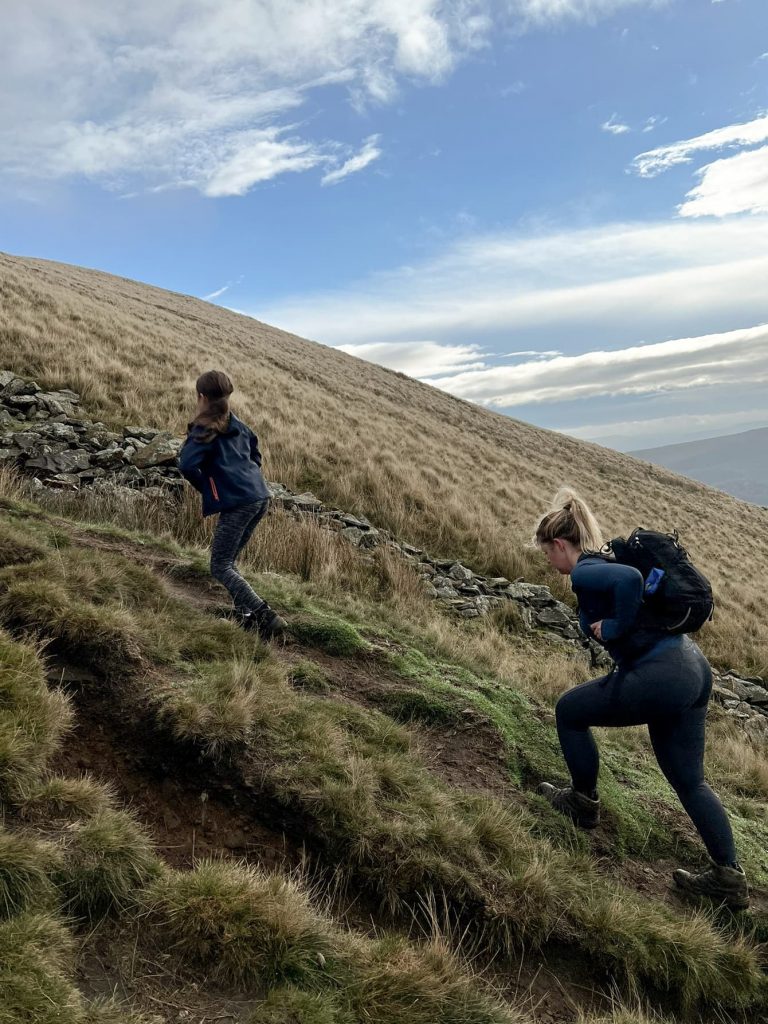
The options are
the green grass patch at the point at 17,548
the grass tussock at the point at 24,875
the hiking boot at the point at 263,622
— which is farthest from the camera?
the hiking boot at the point at 263,622

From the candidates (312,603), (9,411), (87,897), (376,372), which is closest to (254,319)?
(376,372)

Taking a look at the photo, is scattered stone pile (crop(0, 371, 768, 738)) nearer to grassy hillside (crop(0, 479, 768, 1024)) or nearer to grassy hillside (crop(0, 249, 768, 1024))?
grassy hillside (crop(0, 249, 768, 1024))

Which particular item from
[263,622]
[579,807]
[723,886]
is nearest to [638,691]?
[579,807]

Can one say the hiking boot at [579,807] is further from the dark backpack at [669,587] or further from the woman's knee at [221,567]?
the woman's knee at [221,567]

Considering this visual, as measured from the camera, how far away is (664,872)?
13.4 ft

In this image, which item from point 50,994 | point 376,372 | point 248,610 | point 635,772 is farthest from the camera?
point 376,372

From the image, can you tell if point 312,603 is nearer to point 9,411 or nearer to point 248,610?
point 248,610

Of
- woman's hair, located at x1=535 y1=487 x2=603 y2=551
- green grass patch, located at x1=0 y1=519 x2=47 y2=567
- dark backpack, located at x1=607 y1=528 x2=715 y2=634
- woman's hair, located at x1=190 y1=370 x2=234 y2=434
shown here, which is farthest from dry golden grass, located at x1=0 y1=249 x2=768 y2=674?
green grass patch, located at x1=0 y1=519 x2=47 y2=567

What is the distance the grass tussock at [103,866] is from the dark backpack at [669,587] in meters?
2.78

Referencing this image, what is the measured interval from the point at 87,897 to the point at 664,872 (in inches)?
131

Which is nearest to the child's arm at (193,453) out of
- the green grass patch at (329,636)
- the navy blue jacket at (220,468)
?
the navy blue jacket at (220,468)

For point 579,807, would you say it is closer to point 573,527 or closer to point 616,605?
point 616,605

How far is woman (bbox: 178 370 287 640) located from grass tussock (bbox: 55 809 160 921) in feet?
8.67

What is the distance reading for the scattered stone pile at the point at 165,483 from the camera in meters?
9.68
